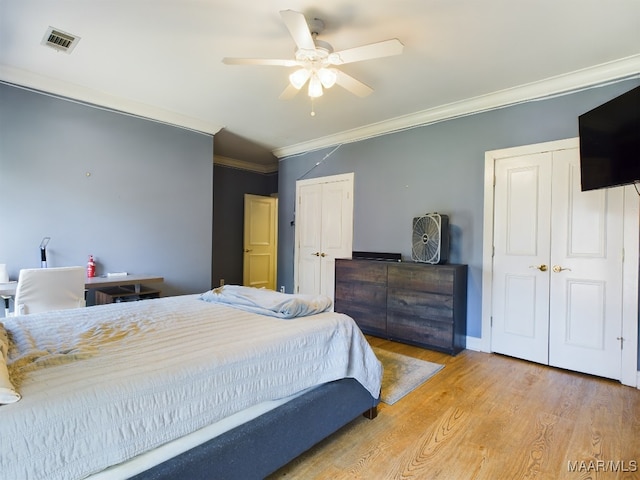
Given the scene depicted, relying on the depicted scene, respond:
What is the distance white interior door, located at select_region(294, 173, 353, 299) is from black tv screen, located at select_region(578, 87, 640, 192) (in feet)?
8.62

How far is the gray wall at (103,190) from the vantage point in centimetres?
308

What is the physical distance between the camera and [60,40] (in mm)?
2523

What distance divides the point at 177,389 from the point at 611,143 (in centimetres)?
307

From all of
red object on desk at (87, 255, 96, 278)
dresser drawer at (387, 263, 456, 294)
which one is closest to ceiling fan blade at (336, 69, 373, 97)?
dresser drawer at (387, 263, 456, 294)

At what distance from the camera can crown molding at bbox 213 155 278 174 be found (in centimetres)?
599

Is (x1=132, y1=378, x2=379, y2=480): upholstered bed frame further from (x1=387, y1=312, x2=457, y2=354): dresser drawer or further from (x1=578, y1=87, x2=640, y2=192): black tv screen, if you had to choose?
(x1=578, y1=87, x2=640, y2=192): black tv screen

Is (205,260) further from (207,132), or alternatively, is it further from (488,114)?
(488,114)

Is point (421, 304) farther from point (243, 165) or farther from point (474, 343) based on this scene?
point (243, 165)

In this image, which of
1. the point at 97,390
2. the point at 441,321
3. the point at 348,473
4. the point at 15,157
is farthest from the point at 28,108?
the point at 441,321

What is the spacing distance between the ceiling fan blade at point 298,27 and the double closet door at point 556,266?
233 cm

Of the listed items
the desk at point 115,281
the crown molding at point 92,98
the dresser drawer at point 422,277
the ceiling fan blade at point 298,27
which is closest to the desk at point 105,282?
the desk at point 115,281

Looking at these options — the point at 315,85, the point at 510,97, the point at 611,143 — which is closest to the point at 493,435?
the point at 611,143

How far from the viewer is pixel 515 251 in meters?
3.26

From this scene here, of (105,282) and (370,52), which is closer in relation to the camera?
(370,52)
